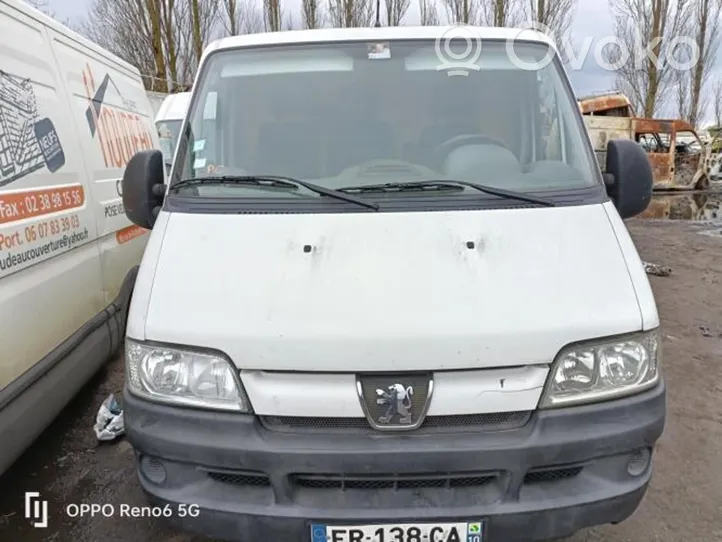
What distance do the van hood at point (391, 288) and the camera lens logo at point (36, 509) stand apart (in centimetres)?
162

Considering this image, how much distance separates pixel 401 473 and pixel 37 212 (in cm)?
233

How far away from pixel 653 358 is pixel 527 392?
516 millimetres

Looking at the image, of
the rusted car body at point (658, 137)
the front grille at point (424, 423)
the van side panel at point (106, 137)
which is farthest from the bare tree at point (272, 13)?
the front grille at point (424, 423)

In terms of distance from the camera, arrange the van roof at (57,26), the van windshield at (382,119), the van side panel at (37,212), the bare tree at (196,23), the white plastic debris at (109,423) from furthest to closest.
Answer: the bare tree at (196,23)
the white plastic debris at (109,423)
the van roof at (57,26)
the van side panel at (37,212)
the van windshield at (382,119)

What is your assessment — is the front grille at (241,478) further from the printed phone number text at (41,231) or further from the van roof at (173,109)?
the van roof at (173,109)

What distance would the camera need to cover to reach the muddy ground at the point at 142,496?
292 centimetres

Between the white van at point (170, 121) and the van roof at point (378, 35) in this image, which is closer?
the van roof at point (378, 35)

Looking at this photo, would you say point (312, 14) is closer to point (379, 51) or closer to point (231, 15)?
point (231, 15)

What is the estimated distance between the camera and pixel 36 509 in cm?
319

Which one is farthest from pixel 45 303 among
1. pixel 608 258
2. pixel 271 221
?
pixel 608 258

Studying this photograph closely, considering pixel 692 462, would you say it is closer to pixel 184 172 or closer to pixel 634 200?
pixel 634 200

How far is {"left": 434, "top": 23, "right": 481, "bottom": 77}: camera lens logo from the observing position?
3.02 m

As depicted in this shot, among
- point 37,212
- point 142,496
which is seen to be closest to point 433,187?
point 37,212

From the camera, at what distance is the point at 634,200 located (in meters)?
2.93
